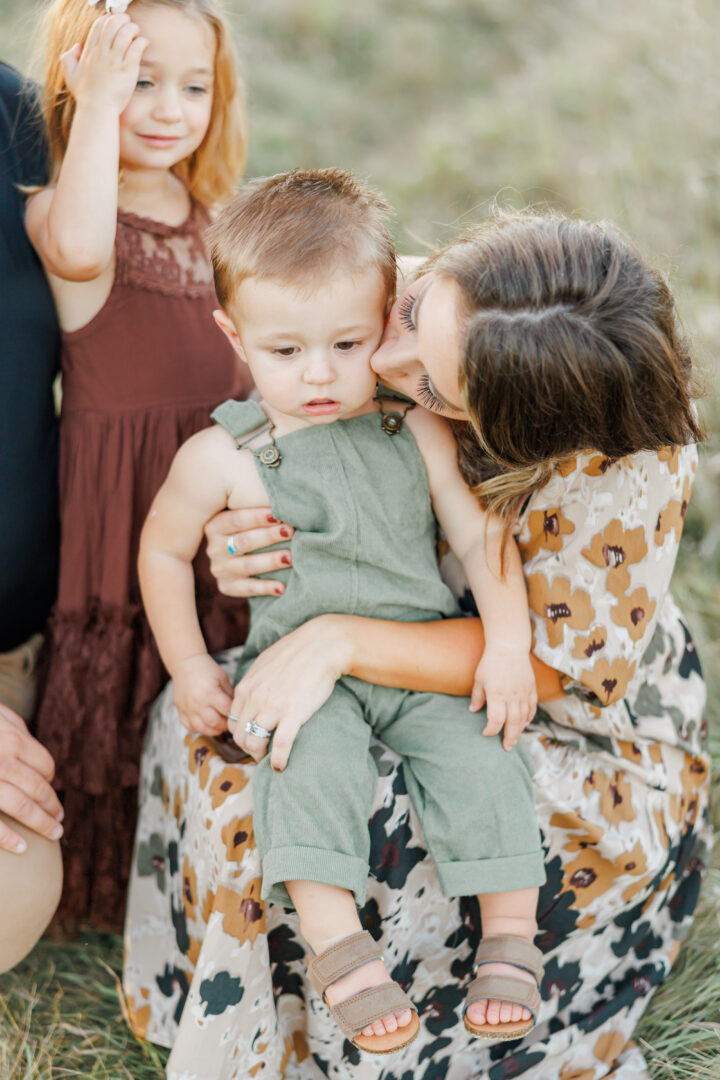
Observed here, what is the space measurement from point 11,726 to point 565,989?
3.86 feet

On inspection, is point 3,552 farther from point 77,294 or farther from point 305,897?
point 305,897

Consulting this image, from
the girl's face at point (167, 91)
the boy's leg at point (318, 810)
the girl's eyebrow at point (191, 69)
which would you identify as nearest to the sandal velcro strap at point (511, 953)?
the boy's leg at point (318, 810)

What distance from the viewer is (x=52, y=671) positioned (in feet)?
7.33

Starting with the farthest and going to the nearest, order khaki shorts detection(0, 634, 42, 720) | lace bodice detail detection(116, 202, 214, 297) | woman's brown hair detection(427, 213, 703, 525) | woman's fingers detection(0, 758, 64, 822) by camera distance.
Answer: khaki shorts detection(0, 634, 42, 720) → lace bodice detail detection(116, 202, 214, 297) → woman's fingers detection(0, 758, 64, 822) → woman's brown hair detection(427, 213, 703, 525)

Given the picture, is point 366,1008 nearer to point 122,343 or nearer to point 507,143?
point 122,343

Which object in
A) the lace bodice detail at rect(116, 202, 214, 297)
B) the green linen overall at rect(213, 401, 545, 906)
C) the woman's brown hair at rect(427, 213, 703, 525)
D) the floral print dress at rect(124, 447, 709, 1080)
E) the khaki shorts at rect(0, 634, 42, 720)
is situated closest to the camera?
the woman's brown hair at rect(427, 213, 703, 525)

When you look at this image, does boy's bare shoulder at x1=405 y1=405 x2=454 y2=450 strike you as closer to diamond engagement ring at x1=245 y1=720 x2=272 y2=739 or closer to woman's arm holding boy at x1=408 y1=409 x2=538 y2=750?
woman's arm holding boy at x1=408 y1=409 x2=538 y2=750

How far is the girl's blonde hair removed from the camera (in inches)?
78.4

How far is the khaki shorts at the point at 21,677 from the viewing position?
2.21 m

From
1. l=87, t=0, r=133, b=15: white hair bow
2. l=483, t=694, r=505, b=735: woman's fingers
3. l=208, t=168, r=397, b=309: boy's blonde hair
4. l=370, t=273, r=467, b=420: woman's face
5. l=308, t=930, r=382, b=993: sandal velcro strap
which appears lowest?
l=308, t=930, r=382, b=993: sandal velcro strap

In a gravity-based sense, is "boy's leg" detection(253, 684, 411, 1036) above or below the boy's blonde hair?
below

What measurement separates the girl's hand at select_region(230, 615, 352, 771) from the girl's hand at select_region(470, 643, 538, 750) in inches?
9.6

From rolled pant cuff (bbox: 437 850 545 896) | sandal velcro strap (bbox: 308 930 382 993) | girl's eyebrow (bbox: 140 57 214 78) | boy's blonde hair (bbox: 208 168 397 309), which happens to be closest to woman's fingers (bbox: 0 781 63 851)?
sandal velcro strap (bbox: 308 930 382 993)

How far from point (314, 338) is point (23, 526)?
797mm
